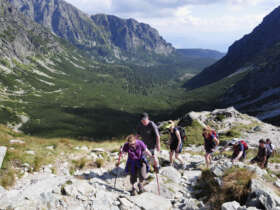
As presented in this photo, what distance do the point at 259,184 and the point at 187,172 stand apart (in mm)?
5700

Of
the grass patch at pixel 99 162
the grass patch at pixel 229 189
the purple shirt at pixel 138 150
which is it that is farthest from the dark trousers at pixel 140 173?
the grass patch at pixel 99 162

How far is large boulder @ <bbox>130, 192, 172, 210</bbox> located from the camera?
9688 mm

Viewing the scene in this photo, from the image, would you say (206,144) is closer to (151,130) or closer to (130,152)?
(151,130)

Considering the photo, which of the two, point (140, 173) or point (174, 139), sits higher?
point (174, 139)

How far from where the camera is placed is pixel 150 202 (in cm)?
998

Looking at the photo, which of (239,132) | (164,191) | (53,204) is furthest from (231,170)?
(239,132)

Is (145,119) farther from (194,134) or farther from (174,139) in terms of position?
(194,134)

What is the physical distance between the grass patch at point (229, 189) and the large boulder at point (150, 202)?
71.8 inches

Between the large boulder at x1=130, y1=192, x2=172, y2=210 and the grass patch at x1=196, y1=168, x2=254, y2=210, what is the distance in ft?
5.98

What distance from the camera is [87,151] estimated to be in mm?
17453

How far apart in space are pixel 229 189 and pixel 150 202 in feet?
11.2

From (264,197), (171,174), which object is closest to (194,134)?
(171,174)

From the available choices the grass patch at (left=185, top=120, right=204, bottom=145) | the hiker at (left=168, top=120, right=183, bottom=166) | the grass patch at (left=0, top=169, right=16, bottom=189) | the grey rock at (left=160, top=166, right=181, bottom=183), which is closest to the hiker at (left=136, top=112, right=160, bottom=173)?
the grey rock at (left=160, top=166, right=181, bottom=183)

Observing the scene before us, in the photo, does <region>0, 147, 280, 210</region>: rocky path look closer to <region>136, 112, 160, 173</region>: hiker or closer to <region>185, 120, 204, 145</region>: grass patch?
<region>136, 112, 160, 173</region>: hiker
